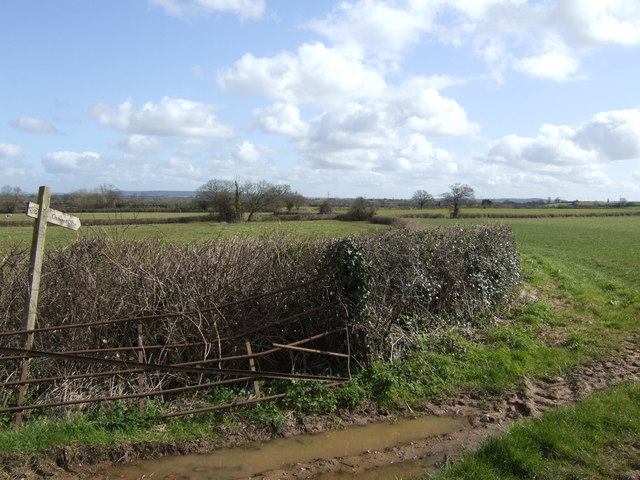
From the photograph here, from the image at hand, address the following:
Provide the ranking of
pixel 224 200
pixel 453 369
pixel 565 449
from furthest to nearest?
pixel 224 200 → pixel 453 369 → pixel 565 449

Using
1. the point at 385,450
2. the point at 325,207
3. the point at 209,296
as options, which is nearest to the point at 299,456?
the point at 385,450

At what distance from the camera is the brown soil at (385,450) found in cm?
450

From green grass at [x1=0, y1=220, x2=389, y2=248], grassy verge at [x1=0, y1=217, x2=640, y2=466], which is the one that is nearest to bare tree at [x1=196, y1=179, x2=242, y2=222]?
green grass at [x1=0, y1=220, x2=389, y2=248]

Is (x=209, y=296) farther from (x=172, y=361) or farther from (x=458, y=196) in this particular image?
(x=458, y=196)

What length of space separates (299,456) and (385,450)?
914 mm

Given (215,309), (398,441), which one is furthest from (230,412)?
(398,441)

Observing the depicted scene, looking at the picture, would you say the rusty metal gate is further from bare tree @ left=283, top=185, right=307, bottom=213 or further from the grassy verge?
bare tree @ left=283, top=185, right=307, bottom=213

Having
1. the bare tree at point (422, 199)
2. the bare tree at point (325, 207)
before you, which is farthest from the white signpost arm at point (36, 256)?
the bare tree at point (422, 199)

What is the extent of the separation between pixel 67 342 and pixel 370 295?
432cm

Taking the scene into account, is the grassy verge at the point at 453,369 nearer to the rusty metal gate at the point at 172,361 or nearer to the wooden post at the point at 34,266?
the rusty metal gate at the point at 172,361

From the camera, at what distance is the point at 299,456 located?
4.86 m

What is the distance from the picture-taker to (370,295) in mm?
7125

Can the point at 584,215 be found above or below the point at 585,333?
above

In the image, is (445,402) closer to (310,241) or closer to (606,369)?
(606,369)
